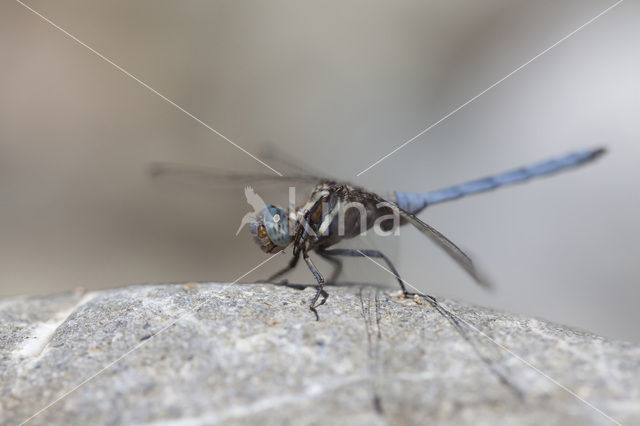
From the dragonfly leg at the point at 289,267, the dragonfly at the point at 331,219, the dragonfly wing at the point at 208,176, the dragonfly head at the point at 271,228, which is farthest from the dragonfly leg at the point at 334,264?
the dragonfly wing at the point at 208,176

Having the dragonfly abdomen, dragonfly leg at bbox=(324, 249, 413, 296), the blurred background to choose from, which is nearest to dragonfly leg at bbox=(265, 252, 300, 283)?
dragonfly leg at bbox=(324, 249, 413, 296)

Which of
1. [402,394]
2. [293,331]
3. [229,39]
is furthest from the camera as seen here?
[229,39]

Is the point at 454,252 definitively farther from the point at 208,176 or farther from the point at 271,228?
the point at 208,176

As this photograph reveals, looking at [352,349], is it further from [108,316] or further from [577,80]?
[577,80]

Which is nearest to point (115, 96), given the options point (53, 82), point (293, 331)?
point (53, 82)

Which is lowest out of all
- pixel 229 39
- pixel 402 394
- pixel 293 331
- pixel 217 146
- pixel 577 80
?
pixel 402 394

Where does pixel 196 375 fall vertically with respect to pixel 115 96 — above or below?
below
